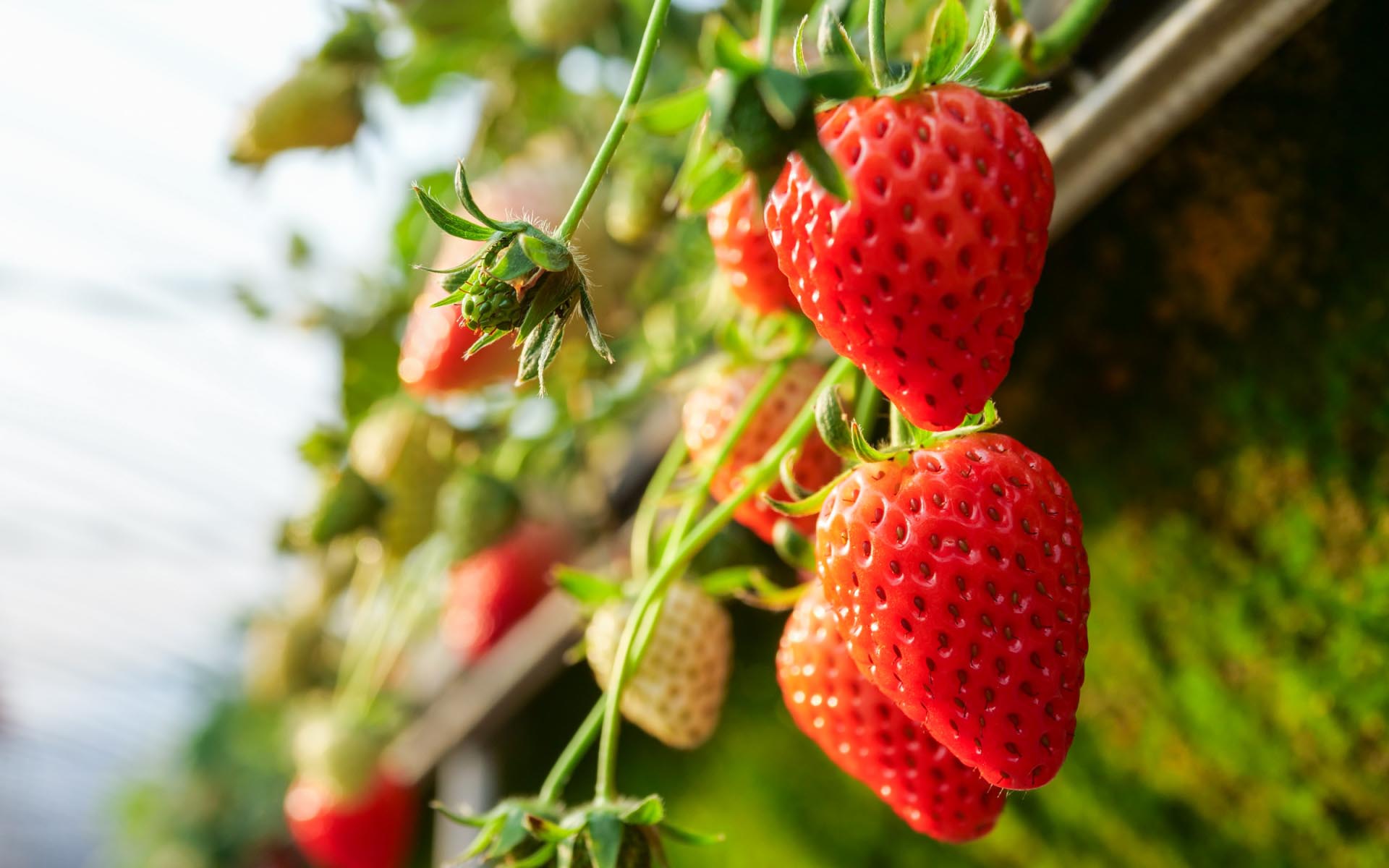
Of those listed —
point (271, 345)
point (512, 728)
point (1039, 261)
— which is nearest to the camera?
point (1039, 261)

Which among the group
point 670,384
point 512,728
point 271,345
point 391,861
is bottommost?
point 391,861

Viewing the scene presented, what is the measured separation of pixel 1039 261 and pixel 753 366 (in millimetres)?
231

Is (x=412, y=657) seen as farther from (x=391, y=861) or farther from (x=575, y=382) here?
(x=575, y=382)

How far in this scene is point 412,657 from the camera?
1.43 metres

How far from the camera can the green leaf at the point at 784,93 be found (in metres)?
0.29

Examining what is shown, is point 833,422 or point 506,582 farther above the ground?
point 833,422

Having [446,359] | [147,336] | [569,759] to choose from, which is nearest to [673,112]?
[569,759]

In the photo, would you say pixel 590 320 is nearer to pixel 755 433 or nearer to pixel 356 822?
pixel 755 433

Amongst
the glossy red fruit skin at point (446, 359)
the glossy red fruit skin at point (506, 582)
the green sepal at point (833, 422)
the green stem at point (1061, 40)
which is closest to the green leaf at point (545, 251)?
the green sepal at point (833, 422)

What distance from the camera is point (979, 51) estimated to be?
0.36 meters

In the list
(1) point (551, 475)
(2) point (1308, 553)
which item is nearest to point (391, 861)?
(1) point (551, 475)

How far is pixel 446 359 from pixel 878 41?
1.91 feet

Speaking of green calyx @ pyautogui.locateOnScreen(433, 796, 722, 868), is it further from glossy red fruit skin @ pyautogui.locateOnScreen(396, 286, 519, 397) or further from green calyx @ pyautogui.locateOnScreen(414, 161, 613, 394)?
glossy red fruit skin @ pyautogui.locateOnScreen(396, 286, 519, 397)

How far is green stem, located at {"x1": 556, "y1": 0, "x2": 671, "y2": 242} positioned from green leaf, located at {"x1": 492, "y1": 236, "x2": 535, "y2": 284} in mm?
16
